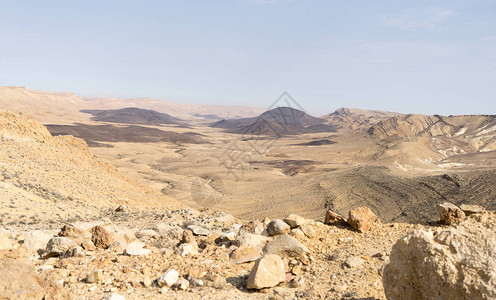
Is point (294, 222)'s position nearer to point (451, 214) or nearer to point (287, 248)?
point (287, 248)

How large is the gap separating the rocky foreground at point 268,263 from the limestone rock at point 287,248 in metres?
0.02

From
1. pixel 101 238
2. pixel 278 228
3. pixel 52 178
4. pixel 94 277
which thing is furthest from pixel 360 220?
pixel 52 178

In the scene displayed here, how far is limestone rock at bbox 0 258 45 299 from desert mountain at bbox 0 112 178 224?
19.9ft

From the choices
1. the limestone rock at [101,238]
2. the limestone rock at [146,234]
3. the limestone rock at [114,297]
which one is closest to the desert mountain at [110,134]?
the limestone rock at [146,234]

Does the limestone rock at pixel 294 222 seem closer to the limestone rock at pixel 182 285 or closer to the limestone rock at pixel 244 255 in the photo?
the limestone rock at pixel 244 255

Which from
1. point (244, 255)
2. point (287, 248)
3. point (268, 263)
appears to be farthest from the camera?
point (287, 248)

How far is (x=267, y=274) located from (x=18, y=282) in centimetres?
293

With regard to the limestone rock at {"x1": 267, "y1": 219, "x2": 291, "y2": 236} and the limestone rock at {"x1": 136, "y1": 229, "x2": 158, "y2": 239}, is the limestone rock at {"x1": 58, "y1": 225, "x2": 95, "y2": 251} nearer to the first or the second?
the limestone rock at {"x1": 136, "y1": 229, "x2": 158, "y2": 239}

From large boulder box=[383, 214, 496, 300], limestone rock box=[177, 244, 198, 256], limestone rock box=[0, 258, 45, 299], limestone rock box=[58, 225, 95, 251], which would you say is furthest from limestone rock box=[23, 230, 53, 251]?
large boulder box=[383, 214, 496, 300]

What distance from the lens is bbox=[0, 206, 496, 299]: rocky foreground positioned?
2986 millimetres

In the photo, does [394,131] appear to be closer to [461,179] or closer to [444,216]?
[461,179]

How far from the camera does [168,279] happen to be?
433 centimetres

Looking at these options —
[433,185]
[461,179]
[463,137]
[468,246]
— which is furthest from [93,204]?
[463,137]

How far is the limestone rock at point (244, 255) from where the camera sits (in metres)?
5.21
